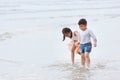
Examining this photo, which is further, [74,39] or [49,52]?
[49,52]

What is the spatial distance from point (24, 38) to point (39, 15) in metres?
7.86

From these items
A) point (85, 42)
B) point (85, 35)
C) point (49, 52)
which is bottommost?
point (49, 52)

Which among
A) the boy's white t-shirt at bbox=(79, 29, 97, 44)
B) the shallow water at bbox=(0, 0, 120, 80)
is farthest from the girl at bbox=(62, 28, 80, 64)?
the shallow water at bbox=(0, 0, 120, 80)

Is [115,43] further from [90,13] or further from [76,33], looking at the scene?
[90,13]

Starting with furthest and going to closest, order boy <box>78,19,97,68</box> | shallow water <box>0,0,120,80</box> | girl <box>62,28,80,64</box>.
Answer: girl <box>62,28,80,64</box> < boy <box>78,19,97,68</box> < shallow water <box>0,0,120,80</box>

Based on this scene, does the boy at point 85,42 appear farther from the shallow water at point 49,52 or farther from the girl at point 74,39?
the shallow water at point 49,52

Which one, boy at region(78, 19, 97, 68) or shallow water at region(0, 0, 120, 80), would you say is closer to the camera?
shallow water at region(0, 0, 120, 80)

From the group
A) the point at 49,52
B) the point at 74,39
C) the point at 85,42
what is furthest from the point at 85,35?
the point at 49,52

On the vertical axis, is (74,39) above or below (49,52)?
above

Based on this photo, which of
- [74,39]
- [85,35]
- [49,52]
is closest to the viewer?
[85,35]

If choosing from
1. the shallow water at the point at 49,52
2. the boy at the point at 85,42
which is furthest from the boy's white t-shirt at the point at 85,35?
the shallow water at the point at 49,52

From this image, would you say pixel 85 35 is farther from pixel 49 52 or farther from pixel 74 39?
pixel 49 52

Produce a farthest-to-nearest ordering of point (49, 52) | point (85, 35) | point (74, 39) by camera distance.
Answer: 1. point (49, 52)
2. point (74, 39)
3. point (85, 35)

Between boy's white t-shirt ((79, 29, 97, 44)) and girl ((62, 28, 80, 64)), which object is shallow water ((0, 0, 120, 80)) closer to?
girl ((62, 28, 80, 64))
